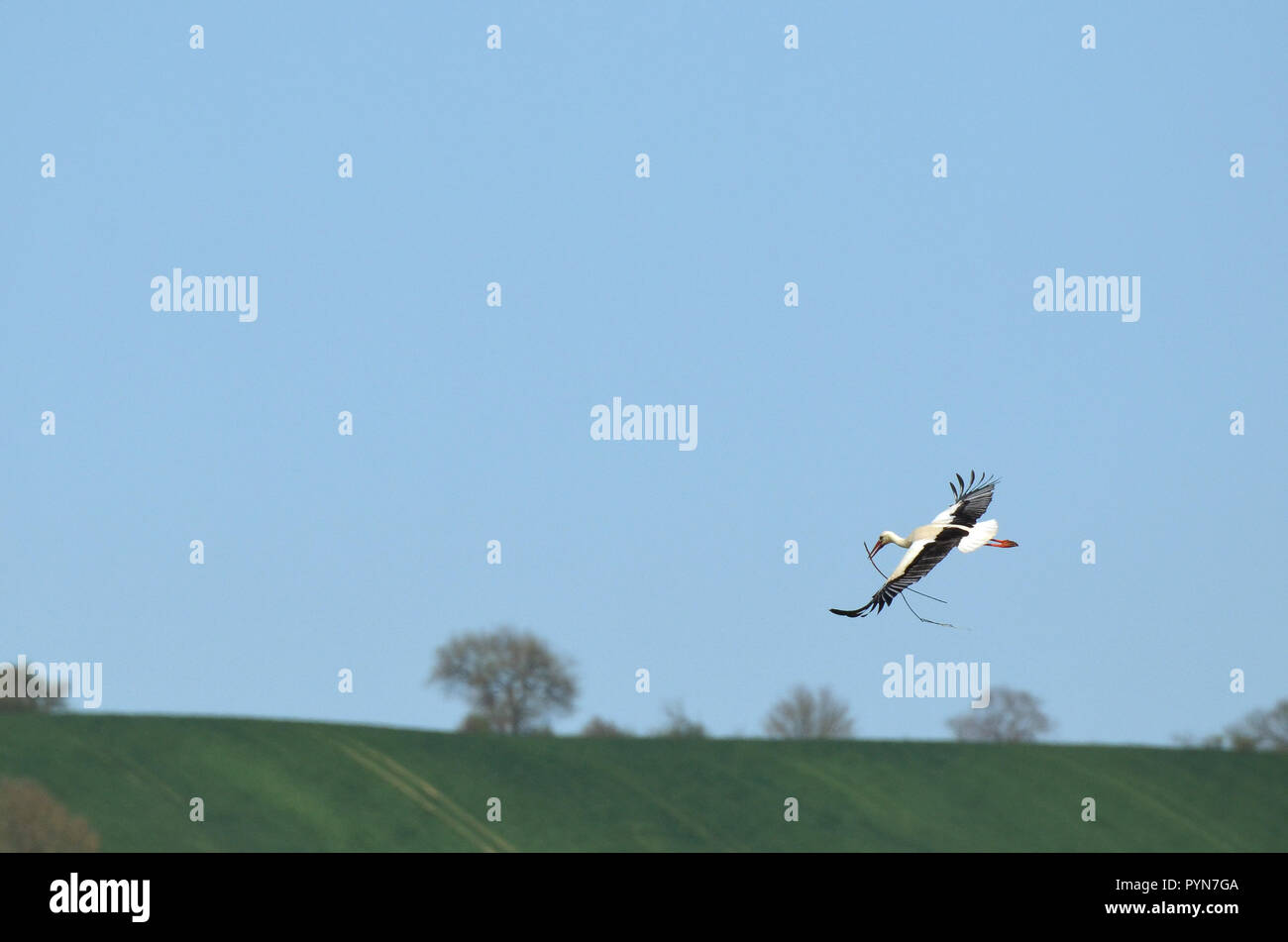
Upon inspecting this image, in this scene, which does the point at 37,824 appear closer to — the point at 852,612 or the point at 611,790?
the point at 611,790

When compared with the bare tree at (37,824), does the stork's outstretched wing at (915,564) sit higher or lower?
higher

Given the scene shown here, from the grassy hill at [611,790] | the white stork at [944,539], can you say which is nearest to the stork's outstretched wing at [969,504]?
the white stork at [944,539]

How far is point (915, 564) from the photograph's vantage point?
30078 mm

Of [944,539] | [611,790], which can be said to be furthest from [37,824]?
[944,539]

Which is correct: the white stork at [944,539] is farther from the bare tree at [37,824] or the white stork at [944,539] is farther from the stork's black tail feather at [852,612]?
the bare tree at [37,824]

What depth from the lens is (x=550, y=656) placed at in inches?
3393

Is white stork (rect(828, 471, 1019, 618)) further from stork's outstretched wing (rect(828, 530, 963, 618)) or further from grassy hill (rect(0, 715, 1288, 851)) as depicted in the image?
grassy hill (rect(0, 715, 1288, 851))

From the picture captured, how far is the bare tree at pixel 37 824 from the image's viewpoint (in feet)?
167

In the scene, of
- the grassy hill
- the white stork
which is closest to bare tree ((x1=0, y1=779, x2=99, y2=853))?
the grassy hill

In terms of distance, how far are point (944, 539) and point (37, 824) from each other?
94.9 ft
